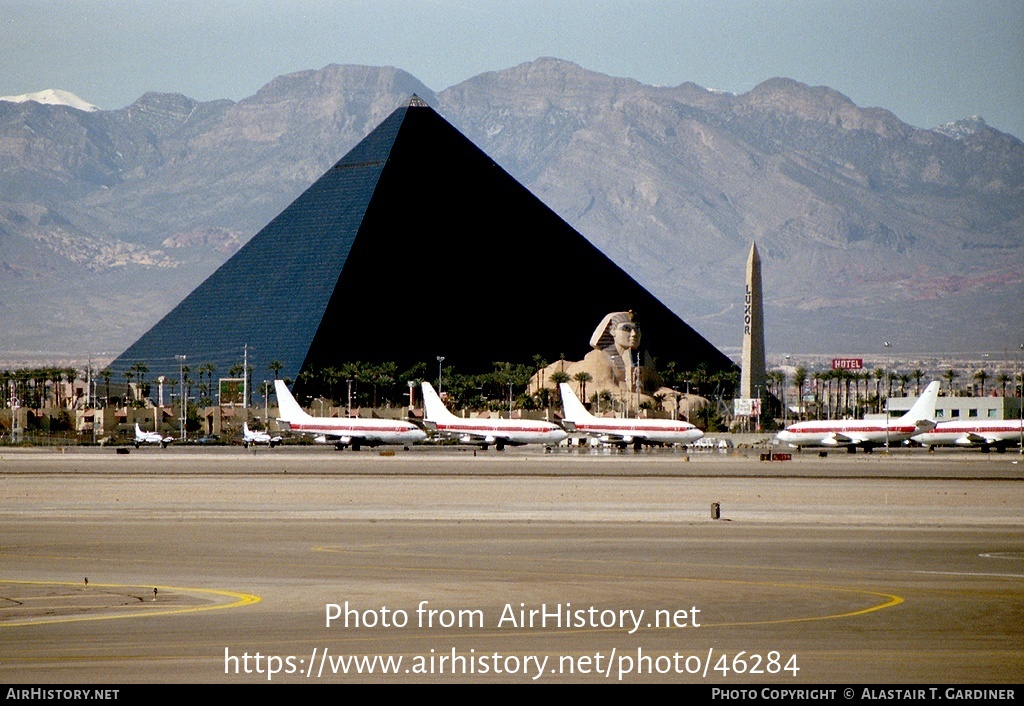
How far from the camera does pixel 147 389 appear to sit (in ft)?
585

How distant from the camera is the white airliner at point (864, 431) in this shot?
89.3 meters

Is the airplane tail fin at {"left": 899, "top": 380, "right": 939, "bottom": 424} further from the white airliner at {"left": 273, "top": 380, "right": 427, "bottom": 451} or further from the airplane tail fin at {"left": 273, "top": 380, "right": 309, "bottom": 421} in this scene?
the airplane tail fin at {"left": 273, "top": 380, "right": 309, "bottom": 421}

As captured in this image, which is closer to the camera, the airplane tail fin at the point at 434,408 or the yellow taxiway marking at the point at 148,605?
the yellow taxiway marking at the point at 148,605

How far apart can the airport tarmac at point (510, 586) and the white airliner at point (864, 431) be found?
44.9 metres

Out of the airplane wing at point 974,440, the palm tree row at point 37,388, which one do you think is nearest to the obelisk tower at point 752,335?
the airplane wing at point 974,440

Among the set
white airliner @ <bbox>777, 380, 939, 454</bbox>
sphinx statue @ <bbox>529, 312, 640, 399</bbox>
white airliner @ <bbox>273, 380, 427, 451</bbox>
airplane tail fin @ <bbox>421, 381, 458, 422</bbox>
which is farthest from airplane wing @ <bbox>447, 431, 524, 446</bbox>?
sphinx statue @ <bbox>529, 312, 640, 399</bbox>

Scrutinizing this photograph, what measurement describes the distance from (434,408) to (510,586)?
81094 millimetres

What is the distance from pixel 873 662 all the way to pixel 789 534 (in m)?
15.6

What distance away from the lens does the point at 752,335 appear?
423 feet

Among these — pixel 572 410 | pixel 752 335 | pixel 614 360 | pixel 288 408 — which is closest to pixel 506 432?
pixel 572 410

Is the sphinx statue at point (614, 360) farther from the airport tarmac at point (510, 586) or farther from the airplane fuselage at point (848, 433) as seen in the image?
the airport tarmac at point (510, 586)

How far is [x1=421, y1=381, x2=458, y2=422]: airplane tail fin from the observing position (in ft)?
328

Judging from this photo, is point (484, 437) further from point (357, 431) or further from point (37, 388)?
point (37, 388)
